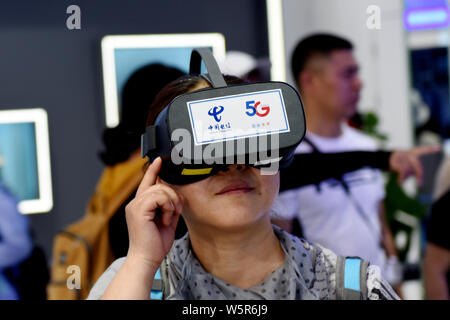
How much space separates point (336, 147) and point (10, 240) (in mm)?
658

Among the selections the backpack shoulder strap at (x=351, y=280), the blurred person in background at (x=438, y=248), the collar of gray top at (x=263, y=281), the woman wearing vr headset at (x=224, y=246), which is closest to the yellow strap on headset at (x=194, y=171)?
the woman wearing vr headset at (x=224, y=246)

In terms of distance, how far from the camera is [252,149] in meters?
0.65

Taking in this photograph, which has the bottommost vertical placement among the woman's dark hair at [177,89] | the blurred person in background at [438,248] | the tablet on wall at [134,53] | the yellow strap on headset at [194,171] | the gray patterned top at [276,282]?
the blurred person in background at [438,248]

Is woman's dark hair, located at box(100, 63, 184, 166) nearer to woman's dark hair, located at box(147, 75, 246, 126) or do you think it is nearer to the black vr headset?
woman's dark hair, located at box(147, 75, 246, 126)

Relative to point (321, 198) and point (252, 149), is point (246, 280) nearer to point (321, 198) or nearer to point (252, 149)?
point (252, 149)

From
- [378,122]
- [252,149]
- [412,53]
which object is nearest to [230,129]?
[252,149]

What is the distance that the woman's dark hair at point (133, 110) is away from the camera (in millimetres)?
907

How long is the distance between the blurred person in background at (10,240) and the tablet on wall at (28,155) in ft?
0.08

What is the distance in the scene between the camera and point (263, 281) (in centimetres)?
74

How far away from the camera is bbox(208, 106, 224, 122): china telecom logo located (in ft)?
2.12

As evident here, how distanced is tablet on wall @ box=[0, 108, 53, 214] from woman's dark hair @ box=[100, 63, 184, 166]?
103 mm

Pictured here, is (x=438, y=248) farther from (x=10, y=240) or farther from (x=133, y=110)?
(x=10, y=240)

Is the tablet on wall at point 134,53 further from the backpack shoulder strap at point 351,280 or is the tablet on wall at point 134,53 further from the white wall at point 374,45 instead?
the backpack shoulder strap at point 351,280

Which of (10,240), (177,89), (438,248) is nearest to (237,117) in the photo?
(177,89)
